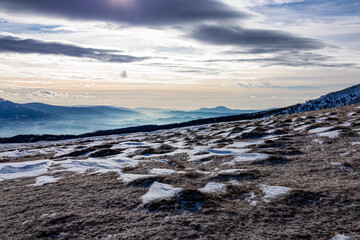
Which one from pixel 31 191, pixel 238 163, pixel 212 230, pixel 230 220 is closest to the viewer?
pixel 212 230

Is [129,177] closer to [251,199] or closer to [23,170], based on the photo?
[251,199]

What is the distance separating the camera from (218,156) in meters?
21.5

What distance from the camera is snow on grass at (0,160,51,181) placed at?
19.0m

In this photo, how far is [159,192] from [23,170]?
51.8 ft

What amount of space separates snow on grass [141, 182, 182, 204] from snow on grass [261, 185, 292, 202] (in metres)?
4.11

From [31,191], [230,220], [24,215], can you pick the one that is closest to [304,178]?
[230,220]

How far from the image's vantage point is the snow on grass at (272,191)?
35.9 feet

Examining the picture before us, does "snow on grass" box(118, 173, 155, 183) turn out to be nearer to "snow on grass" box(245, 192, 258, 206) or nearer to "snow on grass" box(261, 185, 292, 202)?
"snow on grass" box(245, 192, 258, 206)

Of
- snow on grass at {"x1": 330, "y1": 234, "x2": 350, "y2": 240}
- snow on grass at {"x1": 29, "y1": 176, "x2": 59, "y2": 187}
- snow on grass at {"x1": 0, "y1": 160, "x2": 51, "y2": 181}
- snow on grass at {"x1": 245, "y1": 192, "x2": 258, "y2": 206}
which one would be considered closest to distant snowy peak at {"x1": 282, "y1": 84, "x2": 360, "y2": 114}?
snow on grass at {"x1": 0, "y1": 160, "x2": 51, "y2": 181}

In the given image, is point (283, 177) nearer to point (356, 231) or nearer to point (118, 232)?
point (356, 231)

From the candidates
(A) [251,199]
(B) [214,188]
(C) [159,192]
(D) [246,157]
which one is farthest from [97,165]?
(A) [251,199]

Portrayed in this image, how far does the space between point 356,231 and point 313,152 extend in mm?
14239

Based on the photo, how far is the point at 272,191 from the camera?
1151 centimetres

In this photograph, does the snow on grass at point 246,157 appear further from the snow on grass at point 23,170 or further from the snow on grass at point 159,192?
the snow on grass at point 23,170
